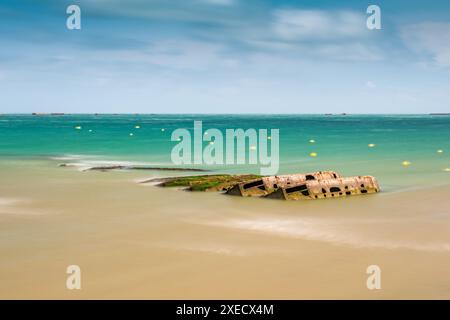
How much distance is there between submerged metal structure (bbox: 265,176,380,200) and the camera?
25672 mm

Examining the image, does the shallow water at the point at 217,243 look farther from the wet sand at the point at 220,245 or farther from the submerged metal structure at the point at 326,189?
the submerged metal structure at the point at 326,189

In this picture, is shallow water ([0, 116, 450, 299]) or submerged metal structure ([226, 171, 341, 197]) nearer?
shallow water ([0, 116, 450, 299])

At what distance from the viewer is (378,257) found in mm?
16203

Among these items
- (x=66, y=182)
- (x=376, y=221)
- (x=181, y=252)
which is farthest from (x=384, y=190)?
(x=66, y=182)

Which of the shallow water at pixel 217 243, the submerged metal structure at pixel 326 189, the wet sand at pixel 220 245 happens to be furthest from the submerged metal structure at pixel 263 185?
the shallow water at pixel 217 243

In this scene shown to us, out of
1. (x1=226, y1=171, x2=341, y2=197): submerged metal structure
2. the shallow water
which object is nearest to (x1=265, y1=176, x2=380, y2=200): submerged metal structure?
(x1=226, y1=171, x2=341, y2=197): submerged metal structure

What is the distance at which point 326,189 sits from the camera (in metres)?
26.3

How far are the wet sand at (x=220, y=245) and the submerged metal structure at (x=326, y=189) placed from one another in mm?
796

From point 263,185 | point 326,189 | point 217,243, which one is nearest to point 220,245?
point 217,243

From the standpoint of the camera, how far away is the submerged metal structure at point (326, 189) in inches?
1011

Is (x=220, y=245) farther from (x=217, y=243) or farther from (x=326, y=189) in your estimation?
(x=326, y=189)

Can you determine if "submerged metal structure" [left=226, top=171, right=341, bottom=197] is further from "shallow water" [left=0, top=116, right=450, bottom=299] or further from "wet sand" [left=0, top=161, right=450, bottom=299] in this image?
"shallow water" [left=0, top=116, right=450, bottom=299]

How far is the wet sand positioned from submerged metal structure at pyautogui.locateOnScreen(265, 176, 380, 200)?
31.4 inches
